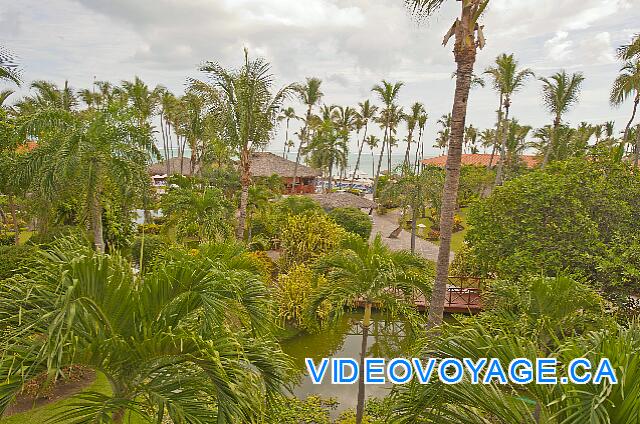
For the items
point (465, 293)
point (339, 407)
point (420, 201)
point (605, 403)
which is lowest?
point (339, 407)

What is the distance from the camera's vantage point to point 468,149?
75312 millimetres

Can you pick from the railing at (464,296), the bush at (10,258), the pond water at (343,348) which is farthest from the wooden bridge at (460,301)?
the bush at (10,258)

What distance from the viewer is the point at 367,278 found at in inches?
306

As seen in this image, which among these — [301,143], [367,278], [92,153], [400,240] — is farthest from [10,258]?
[301,143]

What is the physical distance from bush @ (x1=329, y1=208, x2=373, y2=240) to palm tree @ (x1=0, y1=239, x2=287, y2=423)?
1707cm

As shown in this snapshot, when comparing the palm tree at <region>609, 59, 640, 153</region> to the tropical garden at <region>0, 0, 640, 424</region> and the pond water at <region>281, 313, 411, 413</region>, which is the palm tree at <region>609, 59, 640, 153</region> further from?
the pond water at <region>281, 313, 411, 413</region>

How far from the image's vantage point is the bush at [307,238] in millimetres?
13555

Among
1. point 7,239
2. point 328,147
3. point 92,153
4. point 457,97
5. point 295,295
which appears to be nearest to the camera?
point 457,97

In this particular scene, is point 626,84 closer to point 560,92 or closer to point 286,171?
point 560,92

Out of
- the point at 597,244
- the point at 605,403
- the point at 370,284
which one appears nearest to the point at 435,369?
the point at 605,403

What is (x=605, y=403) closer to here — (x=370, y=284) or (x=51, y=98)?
(x=370, y=284)

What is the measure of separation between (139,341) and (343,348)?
9.14 m

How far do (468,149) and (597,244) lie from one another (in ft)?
225

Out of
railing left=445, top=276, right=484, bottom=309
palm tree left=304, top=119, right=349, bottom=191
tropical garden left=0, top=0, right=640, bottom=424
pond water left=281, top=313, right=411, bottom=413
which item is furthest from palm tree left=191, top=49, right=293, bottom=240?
palm tree left=304, top=119, right=349, bottom=191
